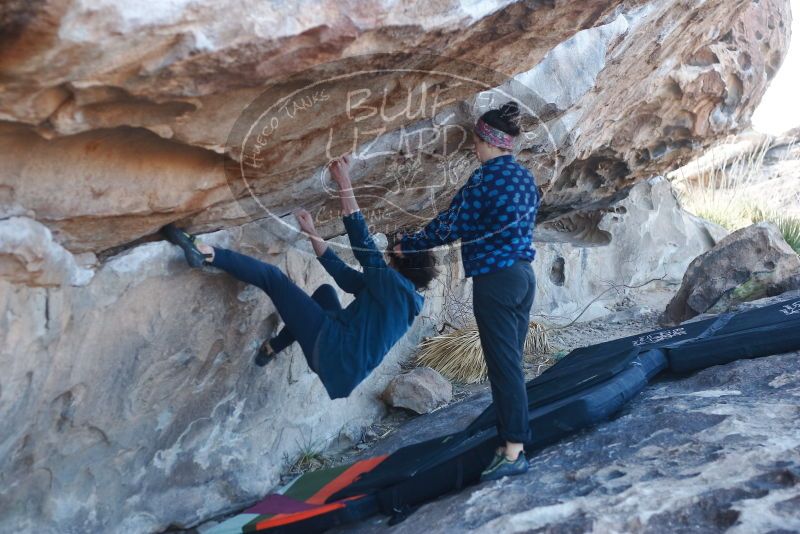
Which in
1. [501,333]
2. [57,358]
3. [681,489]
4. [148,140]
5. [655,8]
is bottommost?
[681,489]

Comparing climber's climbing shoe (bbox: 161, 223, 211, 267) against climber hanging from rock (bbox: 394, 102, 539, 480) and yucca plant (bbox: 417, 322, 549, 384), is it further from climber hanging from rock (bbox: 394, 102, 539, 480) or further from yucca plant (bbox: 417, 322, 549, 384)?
yucca plant (bbox: 417, 322, 549, 384)

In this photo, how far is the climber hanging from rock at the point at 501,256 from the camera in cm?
310

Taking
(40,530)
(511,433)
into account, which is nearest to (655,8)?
(511,433)

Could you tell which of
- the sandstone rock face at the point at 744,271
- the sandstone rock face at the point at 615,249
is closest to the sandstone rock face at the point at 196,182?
the sandstone rock face at the point at 744,271

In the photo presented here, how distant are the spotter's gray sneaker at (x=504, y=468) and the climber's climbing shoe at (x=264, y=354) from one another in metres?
1.19

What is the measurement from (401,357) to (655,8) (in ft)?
8.81

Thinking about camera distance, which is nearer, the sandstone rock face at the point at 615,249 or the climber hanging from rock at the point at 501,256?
the climber hanging from rock at the point at 501,256

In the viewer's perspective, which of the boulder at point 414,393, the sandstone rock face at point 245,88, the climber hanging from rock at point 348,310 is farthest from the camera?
the boulder at point 414,393

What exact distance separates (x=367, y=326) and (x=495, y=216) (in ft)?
2.45

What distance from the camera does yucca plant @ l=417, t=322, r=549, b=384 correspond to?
5.48m

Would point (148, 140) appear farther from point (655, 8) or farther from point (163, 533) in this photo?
point (655, 8)

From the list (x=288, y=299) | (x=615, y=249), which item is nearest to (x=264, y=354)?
(x=288, y=299)

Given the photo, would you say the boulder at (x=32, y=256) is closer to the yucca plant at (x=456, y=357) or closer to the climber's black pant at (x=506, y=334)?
the climber's black pant at (x=506, y=334)

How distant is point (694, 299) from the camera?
5.88 m
